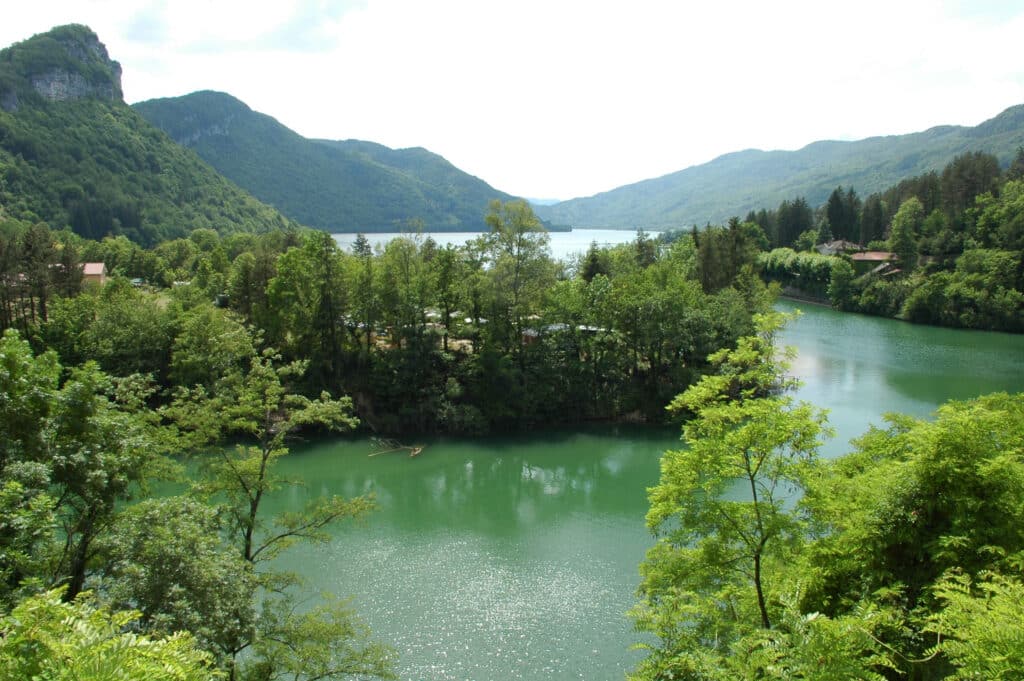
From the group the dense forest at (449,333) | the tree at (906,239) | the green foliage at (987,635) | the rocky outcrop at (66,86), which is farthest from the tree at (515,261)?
the rocky outcrop at (66,86)

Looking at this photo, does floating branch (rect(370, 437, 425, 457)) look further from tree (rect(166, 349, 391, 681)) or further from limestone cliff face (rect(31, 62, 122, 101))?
limestone cliff face (rect(31, 62, 122, 101))

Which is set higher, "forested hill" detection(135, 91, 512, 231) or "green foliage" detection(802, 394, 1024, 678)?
"forested hill" detection(135, 91, 512, 231)

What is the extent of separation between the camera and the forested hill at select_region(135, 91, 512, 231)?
173 meters

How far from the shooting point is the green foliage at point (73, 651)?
13.2ft

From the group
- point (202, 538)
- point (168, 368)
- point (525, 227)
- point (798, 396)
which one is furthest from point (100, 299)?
point (798, 396)

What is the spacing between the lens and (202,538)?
9.02m

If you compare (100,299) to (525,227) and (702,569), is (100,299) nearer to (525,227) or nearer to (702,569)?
(525,227)

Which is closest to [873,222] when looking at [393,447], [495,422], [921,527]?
[495,422]

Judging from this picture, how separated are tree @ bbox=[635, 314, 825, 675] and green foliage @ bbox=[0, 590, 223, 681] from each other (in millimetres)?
6199

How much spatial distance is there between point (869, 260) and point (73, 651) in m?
77.0

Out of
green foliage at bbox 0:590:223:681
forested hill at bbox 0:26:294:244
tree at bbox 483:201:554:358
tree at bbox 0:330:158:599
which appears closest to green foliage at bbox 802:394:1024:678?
green foliage at bbox 0:590:223:681

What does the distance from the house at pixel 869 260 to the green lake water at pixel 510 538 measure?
31054 mm

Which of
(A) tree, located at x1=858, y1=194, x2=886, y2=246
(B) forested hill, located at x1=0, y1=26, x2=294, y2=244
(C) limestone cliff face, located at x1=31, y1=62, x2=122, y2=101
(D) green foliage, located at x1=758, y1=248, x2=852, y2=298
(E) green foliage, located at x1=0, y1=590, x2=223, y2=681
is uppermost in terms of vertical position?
(C) limestone cliff face, located at x1=31, y1=62, x2=122, y2=101

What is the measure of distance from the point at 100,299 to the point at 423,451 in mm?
21733
